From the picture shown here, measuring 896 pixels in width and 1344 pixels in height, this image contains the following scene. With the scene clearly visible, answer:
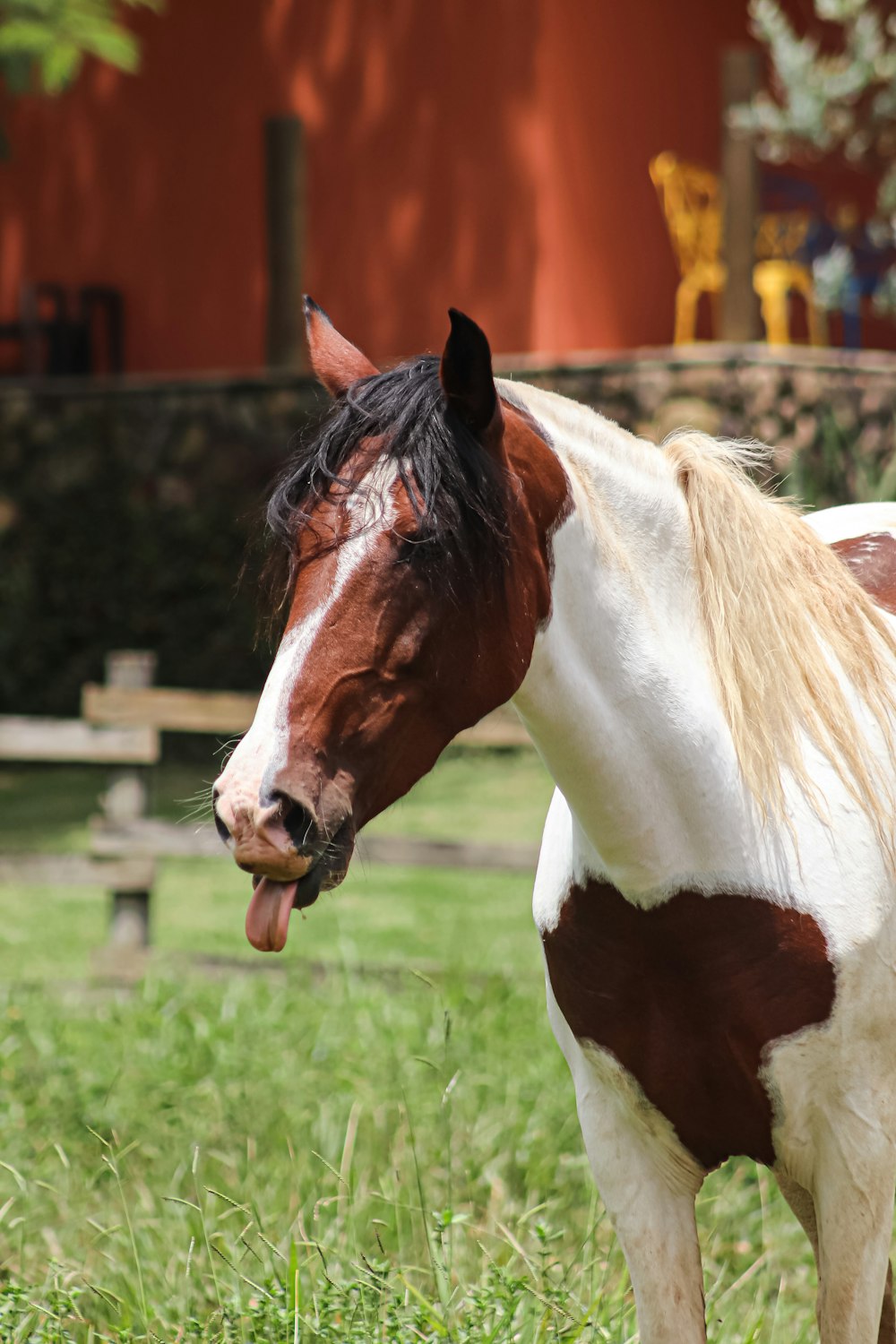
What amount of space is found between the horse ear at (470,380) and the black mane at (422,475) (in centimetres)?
2

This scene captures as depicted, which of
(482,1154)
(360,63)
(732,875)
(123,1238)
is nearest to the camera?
(732,875)

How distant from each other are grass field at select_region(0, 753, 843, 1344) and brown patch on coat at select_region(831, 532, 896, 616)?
984mm

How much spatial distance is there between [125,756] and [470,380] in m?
4.40

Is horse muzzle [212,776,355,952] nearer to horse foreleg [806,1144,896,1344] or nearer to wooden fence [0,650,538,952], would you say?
horse foreleg [806,1144,896,1344]

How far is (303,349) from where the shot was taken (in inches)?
388

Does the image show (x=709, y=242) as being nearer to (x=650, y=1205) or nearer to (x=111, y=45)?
(x=111, y=45)

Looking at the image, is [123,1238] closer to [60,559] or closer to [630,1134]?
[630,1134]

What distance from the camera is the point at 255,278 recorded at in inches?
402

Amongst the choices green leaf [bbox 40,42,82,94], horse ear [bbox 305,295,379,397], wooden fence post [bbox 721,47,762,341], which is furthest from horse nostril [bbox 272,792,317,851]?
wooden fence post [bbox 721,47,762,341]

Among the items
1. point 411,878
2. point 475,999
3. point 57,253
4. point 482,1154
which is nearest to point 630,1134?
point 482,1154

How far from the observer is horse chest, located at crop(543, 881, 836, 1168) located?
77.9 inches

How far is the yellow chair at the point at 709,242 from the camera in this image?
9.01 m

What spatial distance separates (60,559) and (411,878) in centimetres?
375

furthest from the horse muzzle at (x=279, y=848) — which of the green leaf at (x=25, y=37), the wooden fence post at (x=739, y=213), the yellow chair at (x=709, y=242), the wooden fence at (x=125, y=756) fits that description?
the yellow chair at (x=709, y=242)
